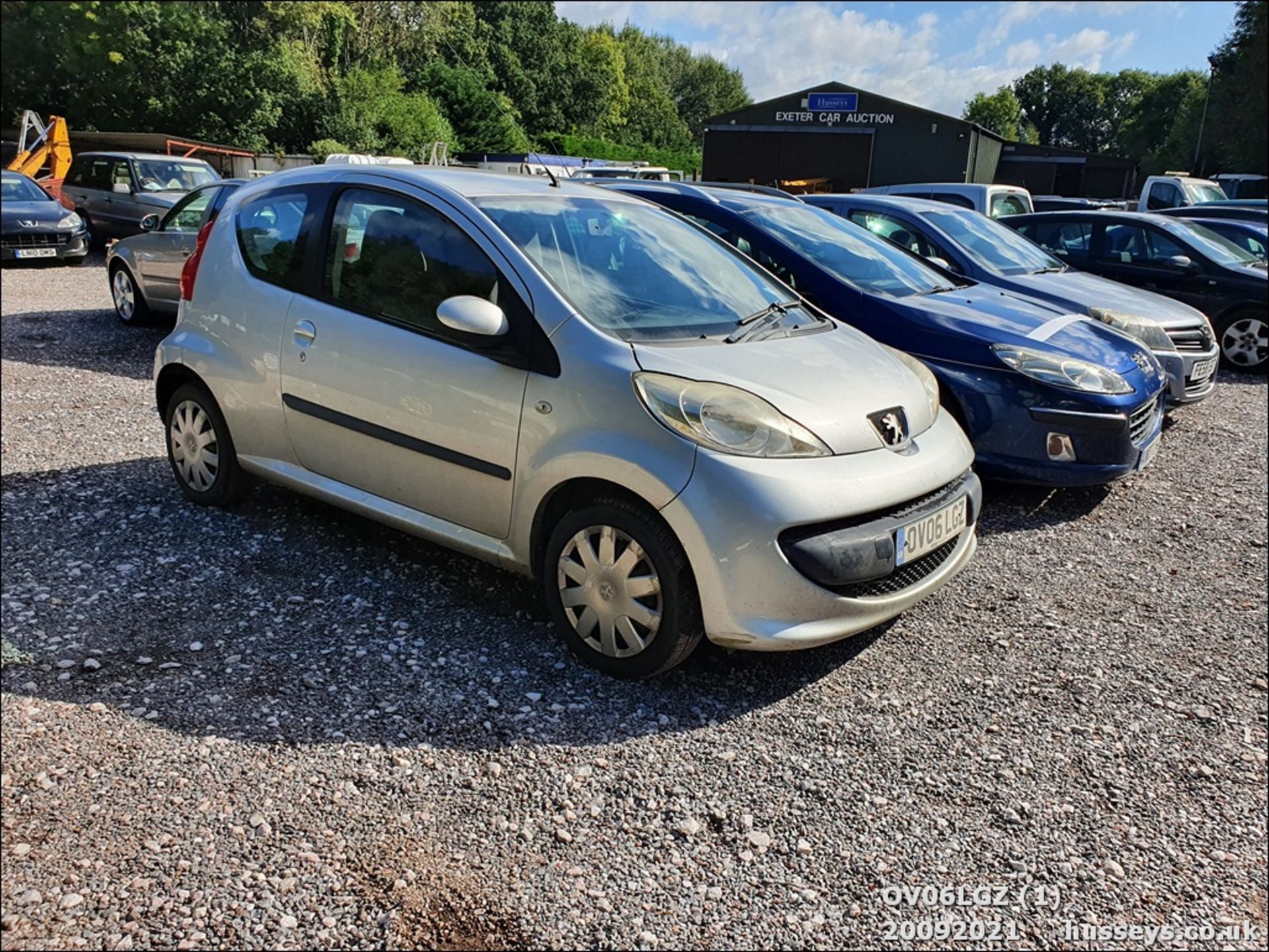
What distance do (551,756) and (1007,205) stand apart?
1205 centimetres

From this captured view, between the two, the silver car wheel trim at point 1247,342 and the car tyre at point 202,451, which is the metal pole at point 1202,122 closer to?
the silver car wheel trim at point 1247,342

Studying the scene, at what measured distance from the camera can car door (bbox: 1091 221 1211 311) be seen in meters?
10.2

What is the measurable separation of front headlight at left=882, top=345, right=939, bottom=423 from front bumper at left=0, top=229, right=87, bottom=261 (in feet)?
10.3

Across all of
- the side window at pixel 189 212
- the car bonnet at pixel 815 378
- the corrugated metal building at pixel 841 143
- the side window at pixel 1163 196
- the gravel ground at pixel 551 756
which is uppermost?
the corrugated metal building at pixel 841 143

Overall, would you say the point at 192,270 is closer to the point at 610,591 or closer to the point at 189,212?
the point at 610,591

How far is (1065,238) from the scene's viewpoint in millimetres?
10672

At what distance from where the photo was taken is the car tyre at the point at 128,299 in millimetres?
9836

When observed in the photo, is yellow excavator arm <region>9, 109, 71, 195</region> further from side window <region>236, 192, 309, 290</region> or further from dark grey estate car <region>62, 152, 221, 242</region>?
side window <region>236, 192, 309, 290</region>

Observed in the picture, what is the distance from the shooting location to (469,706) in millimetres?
3238

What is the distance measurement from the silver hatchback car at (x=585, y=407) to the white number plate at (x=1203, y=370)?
14.9 feet

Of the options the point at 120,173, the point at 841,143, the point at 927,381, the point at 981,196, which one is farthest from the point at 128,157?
the point at 841,143

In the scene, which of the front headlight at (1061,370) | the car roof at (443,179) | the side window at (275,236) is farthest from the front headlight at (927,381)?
the side window at (275,236)

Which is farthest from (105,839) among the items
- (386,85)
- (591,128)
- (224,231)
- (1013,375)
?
(591,128)

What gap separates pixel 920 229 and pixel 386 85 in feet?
105
